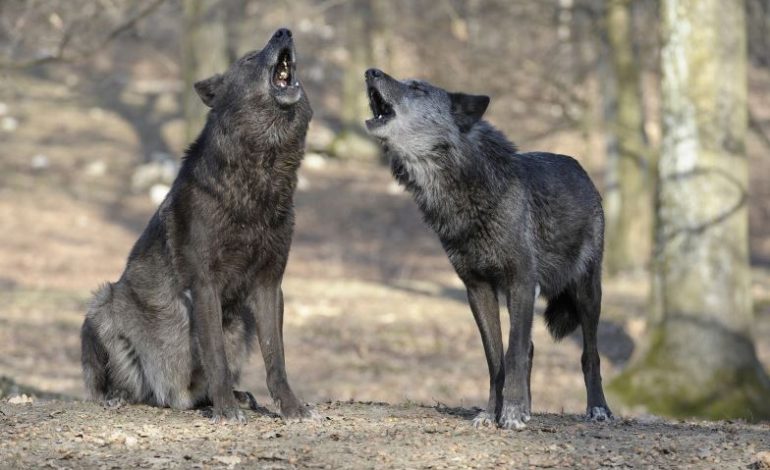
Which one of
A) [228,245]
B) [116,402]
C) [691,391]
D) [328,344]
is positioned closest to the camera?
[228,245]

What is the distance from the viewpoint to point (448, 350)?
14.8 meters

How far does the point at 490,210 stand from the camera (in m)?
6.64

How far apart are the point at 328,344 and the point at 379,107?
27.8 feet

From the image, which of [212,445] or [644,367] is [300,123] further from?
[644,367]

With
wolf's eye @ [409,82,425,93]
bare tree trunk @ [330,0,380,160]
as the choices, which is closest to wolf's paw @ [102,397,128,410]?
wolf's eye @ [409,82,425,93]

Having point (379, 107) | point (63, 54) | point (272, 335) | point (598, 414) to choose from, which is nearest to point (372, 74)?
point (379, 107)

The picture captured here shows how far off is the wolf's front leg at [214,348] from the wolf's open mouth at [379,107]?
1.50 m

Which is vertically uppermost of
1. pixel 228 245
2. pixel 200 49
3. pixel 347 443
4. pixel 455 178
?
pixel 200 49

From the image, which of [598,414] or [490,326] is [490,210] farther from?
[598,414]

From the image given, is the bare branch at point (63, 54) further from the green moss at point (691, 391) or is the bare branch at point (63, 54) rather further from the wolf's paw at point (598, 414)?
the green moss at point (691, 391)

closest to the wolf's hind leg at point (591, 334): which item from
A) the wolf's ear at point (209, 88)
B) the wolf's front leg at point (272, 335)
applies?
the wolf's front leg at point (272, 335)

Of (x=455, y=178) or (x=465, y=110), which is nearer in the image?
(x=455, y=178)

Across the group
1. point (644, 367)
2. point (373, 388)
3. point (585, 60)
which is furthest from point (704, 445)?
point (585, 60)

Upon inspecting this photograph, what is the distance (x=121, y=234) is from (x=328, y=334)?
9.60 metres
